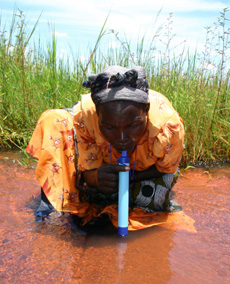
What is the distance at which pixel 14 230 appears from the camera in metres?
2.08

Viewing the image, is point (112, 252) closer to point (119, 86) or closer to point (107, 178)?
point (107, 178)

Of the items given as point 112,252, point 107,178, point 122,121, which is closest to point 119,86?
point 122,121

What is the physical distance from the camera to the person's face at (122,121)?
167cm

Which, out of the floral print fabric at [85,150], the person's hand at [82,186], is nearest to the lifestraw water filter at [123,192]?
the floral print fabric at [85,150]

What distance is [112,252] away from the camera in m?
1.86

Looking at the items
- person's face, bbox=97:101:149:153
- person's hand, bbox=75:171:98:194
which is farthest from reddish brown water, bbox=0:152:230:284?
person's face, bbox=97:101:149:153

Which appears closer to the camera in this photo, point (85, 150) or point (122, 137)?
point (122, 137)

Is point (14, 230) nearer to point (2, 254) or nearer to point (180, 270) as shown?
point (2, 254)

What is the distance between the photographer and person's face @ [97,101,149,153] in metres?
1.67

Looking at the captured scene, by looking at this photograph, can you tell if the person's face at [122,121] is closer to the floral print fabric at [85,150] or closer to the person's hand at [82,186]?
the floral print fabric at [85,150]

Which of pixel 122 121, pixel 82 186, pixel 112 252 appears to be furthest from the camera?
pixel 82 186

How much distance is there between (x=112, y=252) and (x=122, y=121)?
75 cm

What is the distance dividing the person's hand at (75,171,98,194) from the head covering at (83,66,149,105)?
66 cm

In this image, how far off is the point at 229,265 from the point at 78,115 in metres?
1.21
